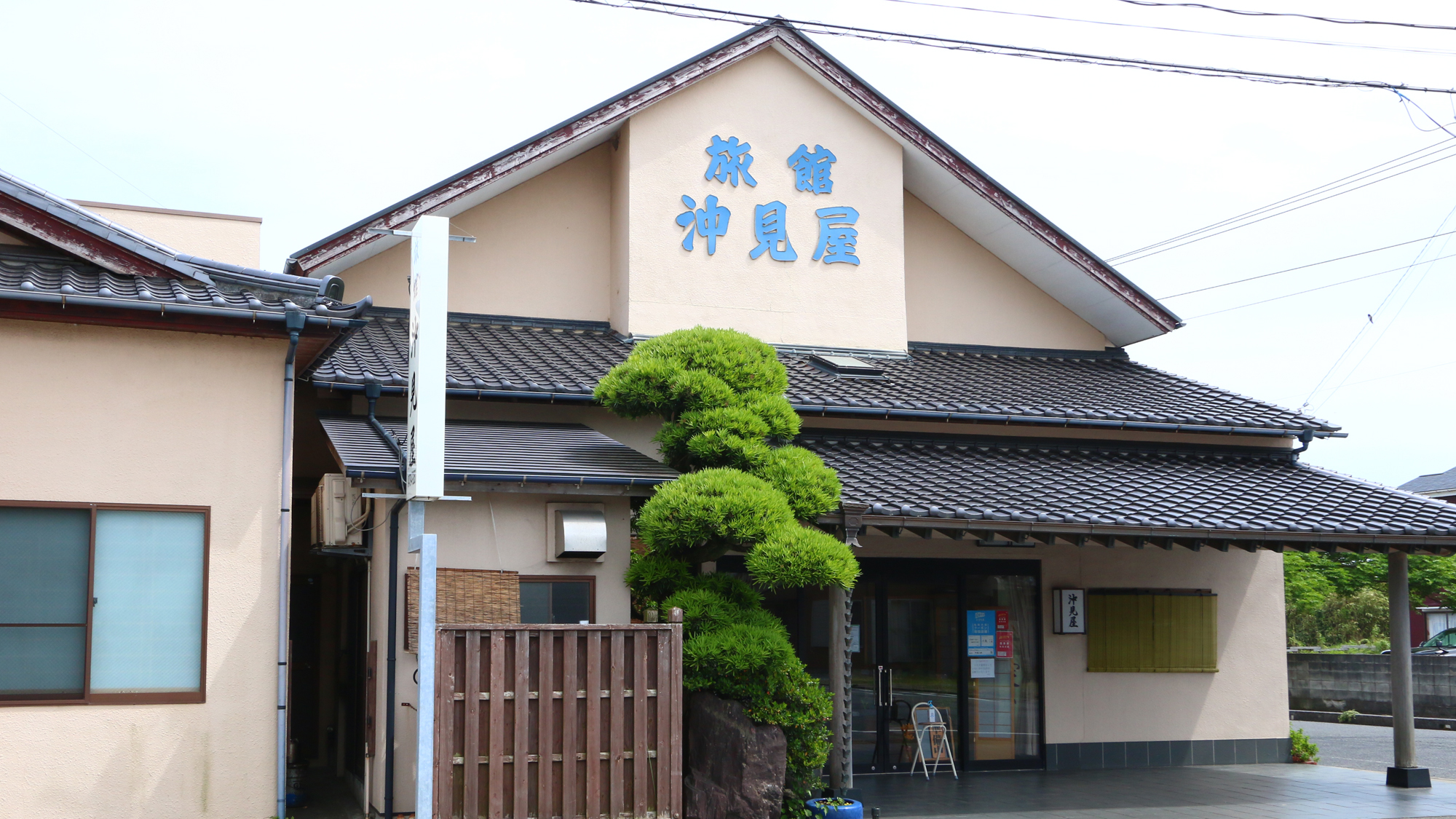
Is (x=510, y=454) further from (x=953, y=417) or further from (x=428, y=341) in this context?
A: (x=953, y=417)

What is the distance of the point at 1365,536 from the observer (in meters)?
11.6

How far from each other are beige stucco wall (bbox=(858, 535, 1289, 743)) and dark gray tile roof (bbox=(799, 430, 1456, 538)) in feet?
3.62

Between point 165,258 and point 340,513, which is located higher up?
point 165,258

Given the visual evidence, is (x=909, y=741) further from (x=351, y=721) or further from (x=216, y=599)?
(x=216, y=599)

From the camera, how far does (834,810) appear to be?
949 cm

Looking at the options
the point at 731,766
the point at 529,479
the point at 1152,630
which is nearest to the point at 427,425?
the point at 529,479

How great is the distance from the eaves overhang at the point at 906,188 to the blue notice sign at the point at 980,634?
4526mm

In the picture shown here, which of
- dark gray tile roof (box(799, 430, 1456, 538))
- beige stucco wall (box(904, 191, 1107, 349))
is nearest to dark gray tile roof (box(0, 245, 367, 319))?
dark gray tile roof (box(799, 430, 1456, 538))

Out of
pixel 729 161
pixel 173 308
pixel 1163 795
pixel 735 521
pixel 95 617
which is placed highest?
pixel 729 161

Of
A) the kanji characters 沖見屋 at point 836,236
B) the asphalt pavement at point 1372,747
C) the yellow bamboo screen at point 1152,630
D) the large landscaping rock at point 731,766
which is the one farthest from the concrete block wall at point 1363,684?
the large landscaping rock at point 731,766

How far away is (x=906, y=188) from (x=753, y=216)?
2420 millimetres

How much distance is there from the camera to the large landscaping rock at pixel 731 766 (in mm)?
8594

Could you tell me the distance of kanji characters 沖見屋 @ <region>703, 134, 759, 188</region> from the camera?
1434 centimetres

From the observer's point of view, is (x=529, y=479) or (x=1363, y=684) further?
(x=1363, y=684)
